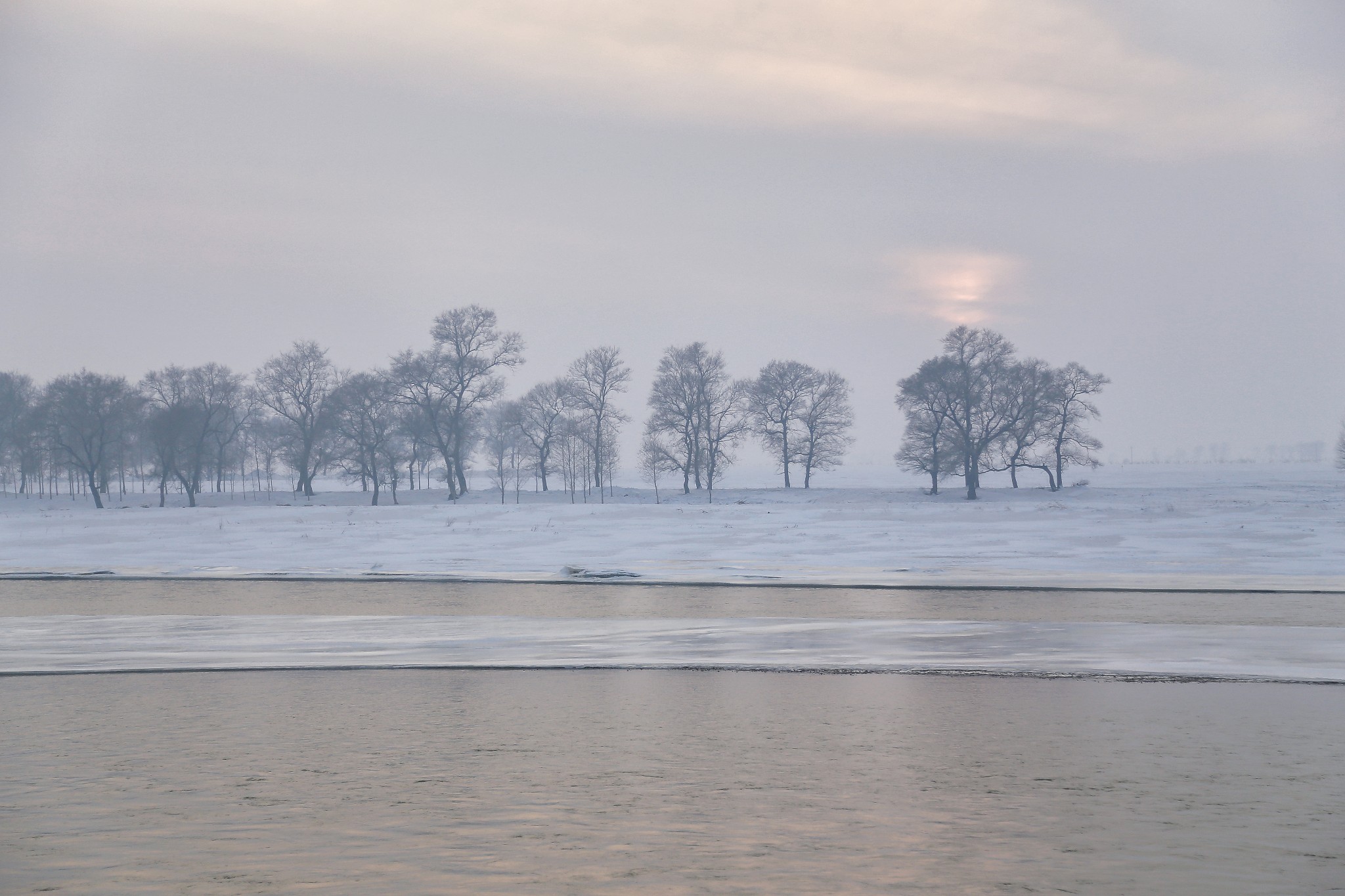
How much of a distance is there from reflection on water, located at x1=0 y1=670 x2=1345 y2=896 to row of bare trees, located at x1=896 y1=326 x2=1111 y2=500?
65.6 metres

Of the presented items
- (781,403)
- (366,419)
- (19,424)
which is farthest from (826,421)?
(19,424)

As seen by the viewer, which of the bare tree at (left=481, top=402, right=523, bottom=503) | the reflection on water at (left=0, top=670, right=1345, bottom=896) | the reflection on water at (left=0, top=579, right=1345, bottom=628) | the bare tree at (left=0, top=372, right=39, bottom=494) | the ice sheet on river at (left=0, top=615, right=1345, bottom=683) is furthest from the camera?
the bare tree at (left=481, top=402, right=523, bottom=503)

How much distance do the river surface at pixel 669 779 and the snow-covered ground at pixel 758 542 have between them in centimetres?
1335

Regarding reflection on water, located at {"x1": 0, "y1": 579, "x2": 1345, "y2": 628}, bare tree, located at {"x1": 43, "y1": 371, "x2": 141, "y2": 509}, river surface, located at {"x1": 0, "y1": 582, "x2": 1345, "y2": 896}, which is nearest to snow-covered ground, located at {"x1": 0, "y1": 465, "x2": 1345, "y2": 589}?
reflection on water, located at {"x1": 0, "y1": 579, "x2": 1345, "y2": 628}

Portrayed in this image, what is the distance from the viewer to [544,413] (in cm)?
9875

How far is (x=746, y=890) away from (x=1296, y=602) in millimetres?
21291

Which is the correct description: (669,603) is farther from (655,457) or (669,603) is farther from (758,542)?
(655,457)

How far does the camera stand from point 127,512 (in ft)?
209

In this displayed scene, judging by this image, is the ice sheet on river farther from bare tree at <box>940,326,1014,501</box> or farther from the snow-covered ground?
bare tree at <box>940,326,1014,501</box>

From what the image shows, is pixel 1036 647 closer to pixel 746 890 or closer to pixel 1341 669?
pixel 1341 669

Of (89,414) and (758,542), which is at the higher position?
(89,414)

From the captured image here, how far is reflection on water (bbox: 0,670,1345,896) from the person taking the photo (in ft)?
23.4

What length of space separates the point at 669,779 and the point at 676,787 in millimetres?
274

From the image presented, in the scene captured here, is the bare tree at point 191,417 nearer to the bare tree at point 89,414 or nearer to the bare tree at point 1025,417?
the bare tree at point 89,414
